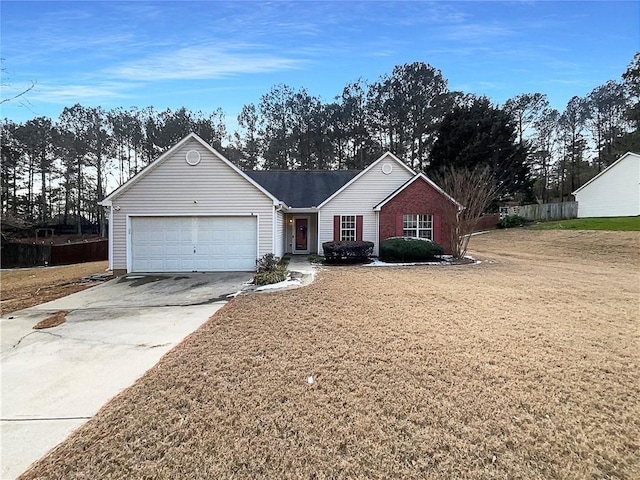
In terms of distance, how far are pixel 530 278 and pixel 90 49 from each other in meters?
16.5

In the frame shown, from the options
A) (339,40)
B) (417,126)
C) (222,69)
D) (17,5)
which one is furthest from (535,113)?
(17,5)

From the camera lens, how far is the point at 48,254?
887 inches

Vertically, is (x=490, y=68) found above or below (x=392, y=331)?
above

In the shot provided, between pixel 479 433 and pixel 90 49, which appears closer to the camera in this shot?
pixel 479 433

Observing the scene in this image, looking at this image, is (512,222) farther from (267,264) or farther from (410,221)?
(267,264)

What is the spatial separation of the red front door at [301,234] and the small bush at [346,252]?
4.73 meters

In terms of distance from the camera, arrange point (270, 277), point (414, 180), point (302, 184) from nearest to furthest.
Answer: point (270, 277) → point (414, 180) → point (302, 184)

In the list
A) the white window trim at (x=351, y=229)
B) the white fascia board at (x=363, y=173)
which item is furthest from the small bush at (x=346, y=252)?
the white fascia board at (x=363, y=173)

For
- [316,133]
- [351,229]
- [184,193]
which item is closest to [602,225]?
[351,229]

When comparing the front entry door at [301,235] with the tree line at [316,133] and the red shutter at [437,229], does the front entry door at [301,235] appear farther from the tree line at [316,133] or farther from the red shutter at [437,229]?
the tree line at [316,133]

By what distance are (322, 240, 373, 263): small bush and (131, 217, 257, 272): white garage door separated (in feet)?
11.8

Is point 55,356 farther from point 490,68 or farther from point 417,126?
point 417,126

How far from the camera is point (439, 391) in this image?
363 centimetres

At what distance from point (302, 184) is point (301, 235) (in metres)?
3.17
